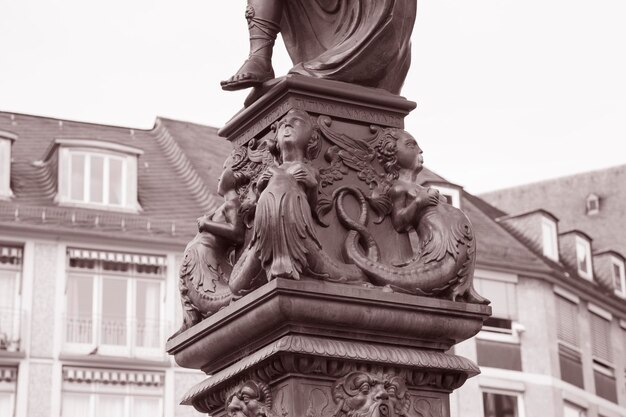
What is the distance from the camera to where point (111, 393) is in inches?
1358

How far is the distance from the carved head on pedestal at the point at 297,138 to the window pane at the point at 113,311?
29.4 metres

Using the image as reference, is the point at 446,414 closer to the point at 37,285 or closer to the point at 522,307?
the point at 37,285

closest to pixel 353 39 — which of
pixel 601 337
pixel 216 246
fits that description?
pixel 216 246

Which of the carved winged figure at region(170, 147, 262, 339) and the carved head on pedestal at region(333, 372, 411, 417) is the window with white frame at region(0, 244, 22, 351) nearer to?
the carved winged figure at region(170, 147, 262, 339)

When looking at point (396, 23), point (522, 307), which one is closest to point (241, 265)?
point (396, 23)

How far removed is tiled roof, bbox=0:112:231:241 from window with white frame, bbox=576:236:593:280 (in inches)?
432

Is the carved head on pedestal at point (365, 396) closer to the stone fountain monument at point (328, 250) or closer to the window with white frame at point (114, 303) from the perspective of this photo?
the stone fountain monument at point (328, 250)

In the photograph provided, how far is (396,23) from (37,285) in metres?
29.3

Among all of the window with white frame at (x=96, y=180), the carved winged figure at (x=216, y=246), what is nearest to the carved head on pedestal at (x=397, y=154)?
the carved winged figure at (x=216, y=246)

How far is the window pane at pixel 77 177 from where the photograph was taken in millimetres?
36344

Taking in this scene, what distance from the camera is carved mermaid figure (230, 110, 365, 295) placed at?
5500 millimetres

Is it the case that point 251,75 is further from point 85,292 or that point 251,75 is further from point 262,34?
point 85,292

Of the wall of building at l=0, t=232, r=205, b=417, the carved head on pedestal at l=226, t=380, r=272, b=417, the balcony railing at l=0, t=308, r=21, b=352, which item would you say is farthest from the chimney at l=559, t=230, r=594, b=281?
the carved head on pedestal at l=226, t=380, r=272, b=417

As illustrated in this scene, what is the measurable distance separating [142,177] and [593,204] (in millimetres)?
22190
